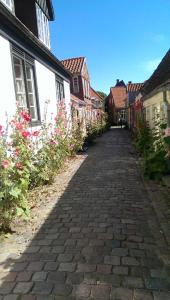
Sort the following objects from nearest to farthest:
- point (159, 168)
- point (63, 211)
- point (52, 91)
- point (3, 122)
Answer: point (63, 211) < point (3, 122) < point (159, 168) < point (52, 91)

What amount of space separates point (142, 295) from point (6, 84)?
17.6ft

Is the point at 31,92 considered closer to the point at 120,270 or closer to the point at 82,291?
the point at 120,270

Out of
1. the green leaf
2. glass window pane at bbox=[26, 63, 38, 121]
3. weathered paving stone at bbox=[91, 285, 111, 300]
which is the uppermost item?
glass window pane at bbox=[26, 63, 38, 121]

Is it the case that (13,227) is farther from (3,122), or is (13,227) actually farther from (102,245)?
(3,122)

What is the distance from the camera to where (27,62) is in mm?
8609

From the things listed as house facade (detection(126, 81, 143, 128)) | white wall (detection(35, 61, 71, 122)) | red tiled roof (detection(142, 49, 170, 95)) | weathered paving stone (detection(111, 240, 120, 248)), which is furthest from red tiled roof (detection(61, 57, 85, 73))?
weathered paving stone (detection(111, 240, 120, 248))

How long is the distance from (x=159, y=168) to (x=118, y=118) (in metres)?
46.0

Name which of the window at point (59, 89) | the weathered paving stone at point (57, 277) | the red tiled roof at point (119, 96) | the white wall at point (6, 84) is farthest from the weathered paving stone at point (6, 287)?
the red tiled roof at point (119, 96)

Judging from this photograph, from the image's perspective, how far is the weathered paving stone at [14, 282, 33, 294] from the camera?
3354 mm

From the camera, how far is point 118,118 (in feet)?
176

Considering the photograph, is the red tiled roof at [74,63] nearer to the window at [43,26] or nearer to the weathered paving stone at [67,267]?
the window at [43,26]

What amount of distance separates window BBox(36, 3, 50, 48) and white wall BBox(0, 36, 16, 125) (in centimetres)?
439

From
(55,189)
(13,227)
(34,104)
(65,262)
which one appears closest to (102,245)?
(65,262)

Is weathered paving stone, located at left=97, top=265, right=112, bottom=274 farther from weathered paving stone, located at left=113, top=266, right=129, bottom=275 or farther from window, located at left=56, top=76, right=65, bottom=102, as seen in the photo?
window, located at left=56, top=76, right=65, bottom=102
